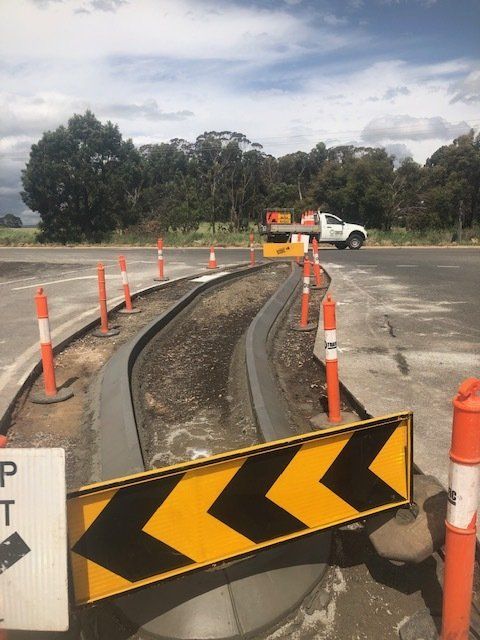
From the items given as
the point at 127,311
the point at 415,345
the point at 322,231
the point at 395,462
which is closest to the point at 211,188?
the point at 322,231

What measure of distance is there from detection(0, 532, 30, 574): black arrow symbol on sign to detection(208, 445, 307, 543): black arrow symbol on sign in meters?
0.79

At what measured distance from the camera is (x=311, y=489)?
2.59m

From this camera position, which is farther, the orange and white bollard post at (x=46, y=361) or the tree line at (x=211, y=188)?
the tree line at (x=211, y=188)

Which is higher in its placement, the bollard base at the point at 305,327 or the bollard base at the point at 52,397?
the bollard base at the point at 305,327

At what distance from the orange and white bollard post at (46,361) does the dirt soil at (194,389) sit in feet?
2.92

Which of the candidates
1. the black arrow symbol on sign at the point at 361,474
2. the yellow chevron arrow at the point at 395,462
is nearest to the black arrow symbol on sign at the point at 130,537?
the black arrow symbol on sign at the point at 361,474

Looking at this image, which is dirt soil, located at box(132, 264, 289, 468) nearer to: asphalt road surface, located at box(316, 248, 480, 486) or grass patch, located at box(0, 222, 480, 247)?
asphalt road surface, located at box(316, 248, 480, 486)

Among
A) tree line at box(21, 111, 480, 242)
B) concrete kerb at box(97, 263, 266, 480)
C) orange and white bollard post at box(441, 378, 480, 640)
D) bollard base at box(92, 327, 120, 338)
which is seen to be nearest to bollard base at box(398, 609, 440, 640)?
orange and white bollard post at box(441, 378, 480, 640)

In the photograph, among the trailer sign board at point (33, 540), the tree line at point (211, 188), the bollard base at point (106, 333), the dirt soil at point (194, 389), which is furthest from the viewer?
the tree line at point (211, 188)

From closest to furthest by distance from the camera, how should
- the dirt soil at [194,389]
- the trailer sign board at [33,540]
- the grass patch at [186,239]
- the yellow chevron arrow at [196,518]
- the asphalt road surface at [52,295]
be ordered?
the trailer sign board at [33,540] → the yellow chevron arrow at [196,518] → the dirt soil at [194,389] → the asphalt road surface at [52,295] → the grass patch at [186,239]

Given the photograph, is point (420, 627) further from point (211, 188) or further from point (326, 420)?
point (211, 188)

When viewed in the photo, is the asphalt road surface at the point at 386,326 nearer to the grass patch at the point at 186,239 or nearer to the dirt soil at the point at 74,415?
the dirt soil at the point at 74,415

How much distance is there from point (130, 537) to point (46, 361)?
13.0ft

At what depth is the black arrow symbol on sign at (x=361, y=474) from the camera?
2.64 m
